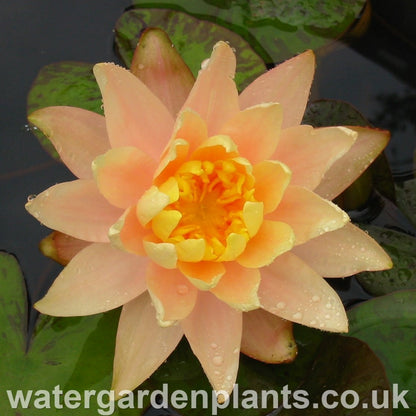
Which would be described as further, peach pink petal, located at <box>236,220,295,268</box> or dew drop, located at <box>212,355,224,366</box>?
dew drop, located at <box>212,355,224,366</box>

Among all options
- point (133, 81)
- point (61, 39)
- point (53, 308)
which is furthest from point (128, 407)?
point (61, 39)

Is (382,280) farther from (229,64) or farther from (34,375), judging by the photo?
(34,375)

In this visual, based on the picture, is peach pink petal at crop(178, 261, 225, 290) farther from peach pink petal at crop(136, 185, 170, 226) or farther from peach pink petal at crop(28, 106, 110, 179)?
peach pink petal at crop(28, 106, 110, 179)

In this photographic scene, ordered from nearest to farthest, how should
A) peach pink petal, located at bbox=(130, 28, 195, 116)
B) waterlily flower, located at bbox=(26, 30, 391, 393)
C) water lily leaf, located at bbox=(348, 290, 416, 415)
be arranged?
waterlily flower, located at bbox=(26, 30, 391, 393) < peach pink petal, located at bbox=(130, 28, 195, 116) < water lily leaf, located at bbox=(348, 290, 416, 415)

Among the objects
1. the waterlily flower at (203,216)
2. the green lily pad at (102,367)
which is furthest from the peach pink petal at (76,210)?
the green lily pad at (102,367)

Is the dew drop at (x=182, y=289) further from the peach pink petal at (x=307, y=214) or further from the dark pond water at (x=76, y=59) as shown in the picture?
the dark pond water at (x=76, y=59)

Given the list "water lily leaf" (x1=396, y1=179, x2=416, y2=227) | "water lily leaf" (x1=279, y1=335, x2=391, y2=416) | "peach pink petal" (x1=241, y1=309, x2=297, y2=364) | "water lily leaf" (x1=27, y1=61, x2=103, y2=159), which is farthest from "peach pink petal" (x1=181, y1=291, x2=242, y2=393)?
"water lily leaf" (x1=396, y1=179, x2=416, y2=227)

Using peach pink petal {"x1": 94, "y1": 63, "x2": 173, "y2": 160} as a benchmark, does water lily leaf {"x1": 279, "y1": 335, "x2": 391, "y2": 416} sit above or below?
below

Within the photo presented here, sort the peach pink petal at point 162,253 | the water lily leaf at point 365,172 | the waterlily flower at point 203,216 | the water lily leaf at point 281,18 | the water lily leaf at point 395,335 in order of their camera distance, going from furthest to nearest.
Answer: the water lily leaf at point 281,18 → the water lily leaf at point 365,172 → the water lily leaf at point 395,335 → the waterlily flower at point 203,216 → the peach pink petal at point 162,253
